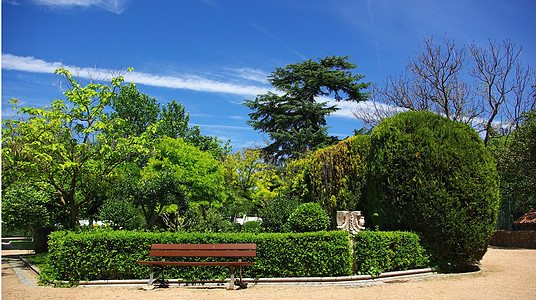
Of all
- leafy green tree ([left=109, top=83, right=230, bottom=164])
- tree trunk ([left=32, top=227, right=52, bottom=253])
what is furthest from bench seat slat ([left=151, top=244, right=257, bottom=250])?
leafy green tree ([left=109, top=83, right=230, bottom=164])

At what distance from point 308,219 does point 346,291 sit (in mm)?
2670

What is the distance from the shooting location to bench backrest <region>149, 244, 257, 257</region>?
27.9 ft

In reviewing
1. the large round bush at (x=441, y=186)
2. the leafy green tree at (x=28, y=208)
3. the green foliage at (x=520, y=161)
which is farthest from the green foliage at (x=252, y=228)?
the green foliage at (x=520, y=161)

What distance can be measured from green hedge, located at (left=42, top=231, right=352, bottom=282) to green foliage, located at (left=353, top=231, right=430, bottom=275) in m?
0.40

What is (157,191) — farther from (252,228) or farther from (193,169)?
(193,169)

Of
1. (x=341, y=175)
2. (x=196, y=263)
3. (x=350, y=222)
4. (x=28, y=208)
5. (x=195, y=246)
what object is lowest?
(x=196, y=263)

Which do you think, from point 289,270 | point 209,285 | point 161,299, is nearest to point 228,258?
point 209,285

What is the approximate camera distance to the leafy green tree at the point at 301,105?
27078mm

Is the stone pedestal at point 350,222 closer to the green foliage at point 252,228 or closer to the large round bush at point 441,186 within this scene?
the large round bush at point 441,186

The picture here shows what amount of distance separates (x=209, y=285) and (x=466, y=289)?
530cm

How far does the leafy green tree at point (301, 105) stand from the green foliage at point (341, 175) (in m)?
11.1

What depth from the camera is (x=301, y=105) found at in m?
28.0

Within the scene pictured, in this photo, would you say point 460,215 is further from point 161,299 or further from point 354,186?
point 161,299

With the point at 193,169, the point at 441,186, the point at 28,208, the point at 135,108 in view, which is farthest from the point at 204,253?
the point at 135,108
